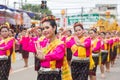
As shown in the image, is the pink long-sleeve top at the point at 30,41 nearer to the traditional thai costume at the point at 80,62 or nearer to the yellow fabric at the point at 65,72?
the traditional thai costume at the point at 80,62

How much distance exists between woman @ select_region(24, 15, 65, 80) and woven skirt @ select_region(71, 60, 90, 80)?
2.79 meters

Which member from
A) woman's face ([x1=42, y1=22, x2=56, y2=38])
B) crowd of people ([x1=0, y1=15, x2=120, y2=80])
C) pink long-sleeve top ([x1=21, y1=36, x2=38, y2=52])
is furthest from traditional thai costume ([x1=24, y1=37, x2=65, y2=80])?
pink long-sleeve top ([x1=21, y1=36, x2=38, y2=52])

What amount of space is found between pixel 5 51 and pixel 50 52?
334cm

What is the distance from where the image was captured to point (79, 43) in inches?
332

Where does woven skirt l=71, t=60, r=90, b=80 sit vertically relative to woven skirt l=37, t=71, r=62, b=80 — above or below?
below

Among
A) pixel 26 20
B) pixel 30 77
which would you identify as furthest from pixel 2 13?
pixel 30 77

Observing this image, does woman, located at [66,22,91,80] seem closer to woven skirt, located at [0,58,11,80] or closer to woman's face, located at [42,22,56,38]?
woven skirt, located at [0,58,11,80]

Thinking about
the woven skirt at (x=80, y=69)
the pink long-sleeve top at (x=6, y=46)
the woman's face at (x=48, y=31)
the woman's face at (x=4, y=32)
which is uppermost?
the woman's face at (x=48, y=31)

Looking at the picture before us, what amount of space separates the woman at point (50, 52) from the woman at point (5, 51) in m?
2.83

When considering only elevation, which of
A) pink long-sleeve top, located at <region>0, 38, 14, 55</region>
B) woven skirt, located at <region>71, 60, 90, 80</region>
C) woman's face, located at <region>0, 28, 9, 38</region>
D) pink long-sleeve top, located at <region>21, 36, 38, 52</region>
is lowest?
woven skirt, located at <region>71, 60, 90, 80</region>

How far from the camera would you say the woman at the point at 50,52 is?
566cm

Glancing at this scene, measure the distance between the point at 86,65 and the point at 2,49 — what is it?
6.06 feet

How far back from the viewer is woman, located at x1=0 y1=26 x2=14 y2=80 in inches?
342

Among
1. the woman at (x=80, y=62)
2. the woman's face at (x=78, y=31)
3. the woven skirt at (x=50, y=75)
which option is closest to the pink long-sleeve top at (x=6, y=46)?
the woman at (x=80, y=62)
